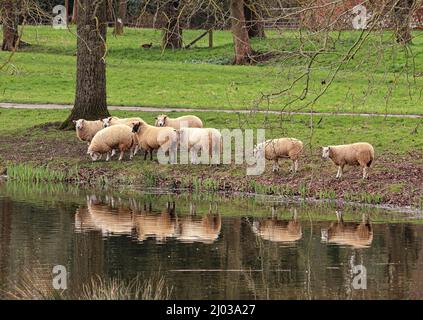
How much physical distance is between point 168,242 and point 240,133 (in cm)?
988

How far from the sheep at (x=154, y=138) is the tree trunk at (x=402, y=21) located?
9.40 m

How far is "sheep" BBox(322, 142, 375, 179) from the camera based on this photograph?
24.2 metres

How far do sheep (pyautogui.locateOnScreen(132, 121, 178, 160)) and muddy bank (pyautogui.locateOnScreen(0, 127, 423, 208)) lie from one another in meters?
0.38

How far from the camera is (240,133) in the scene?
2816 centimetres

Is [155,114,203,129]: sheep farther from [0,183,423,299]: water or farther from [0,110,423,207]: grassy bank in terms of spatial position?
[0,183,423,299]: water

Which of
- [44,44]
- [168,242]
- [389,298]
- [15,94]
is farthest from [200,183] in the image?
[44,44]

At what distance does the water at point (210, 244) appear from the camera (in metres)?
15.4

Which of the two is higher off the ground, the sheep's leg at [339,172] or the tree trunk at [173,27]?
the tree trunk at [173,27]

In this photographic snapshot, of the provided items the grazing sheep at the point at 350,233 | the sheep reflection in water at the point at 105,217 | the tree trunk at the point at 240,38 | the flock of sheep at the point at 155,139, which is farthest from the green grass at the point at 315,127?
the tree trunk at the point at 240,38

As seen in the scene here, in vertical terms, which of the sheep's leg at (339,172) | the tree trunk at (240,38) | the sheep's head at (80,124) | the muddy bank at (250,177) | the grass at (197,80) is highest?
the tree trunk at (240,38)

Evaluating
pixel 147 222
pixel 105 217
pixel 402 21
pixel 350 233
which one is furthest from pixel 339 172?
pixel 402 21

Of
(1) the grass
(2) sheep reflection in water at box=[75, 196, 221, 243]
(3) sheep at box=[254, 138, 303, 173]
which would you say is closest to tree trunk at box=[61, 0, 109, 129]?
(1) the grass

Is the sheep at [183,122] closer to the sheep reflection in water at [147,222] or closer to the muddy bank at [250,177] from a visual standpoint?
the muddy bank at [250,177]

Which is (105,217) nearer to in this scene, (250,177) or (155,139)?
(250,177)
